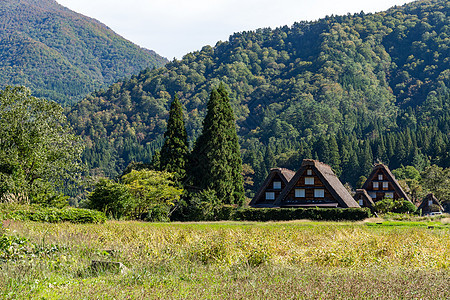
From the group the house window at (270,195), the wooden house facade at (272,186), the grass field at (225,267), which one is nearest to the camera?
the grass field at (225,267)

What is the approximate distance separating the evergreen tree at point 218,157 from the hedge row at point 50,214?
80.1ft

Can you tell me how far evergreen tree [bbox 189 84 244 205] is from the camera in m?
49.4

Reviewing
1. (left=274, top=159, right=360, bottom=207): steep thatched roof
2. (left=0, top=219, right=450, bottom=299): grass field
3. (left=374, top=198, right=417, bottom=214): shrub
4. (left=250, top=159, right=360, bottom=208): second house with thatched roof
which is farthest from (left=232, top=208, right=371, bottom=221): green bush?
(left=0, top=219, right=450, bottom=299): grass field

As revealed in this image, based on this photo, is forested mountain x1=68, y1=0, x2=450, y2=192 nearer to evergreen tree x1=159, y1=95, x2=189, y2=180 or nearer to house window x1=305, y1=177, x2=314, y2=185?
house window x1=305, y1=177, x2=314, y2=185

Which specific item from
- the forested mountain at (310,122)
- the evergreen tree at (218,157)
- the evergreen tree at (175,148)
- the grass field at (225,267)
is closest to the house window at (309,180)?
the evergreen tree at (218,157)

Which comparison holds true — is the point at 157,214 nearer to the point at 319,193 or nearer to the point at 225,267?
the point at 319,193

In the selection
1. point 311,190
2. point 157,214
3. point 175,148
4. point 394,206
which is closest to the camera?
point 157,214

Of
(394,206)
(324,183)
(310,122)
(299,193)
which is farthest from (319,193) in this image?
(310,122)

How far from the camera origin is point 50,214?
2334 centimetres

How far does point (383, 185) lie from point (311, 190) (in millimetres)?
27343

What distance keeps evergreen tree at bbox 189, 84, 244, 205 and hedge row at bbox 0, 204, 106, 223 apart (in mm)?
24423

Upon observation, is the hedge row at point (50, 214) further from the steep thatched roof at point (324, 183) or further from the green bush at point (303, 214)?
the steep thatched roof at point (324, 183)

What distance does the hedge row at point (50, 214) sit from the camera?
889 inches

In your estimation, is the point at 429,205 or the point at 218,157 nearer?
the point at 218,157
